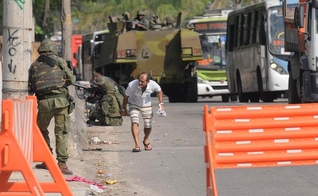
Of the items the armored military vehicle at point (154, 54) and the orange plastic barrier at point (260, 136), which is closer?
the orange plastic barrier at point (260, 136)

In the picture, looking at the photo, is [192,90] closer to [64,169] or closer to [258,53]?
[258,53]

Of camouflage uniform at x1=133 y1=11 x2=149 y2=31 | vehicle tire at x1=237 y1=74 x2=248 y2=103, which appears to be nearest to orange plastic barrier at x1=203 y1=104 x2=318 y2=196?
camouflage uniform at x1=133 y1=11 x2=149 y2=31

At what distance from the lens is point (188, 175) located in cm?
1240

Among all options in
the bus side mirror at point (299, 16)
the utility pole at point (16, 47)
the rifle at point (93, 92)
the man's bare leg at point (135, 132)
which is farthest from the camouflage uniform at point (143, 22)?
the utility pole at point (16, 47)

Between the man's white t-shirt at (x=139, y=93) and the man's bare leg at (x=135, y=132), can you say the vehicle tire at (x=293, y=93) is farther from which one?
the man's bare leg at (x=135, y=132)

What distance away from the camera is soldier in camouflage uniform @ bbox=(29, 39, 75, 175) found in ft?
37.7

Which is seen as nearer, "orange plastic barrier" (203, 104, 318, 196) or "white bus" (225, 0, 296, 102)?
"orange plastic barrier" (203, 104, 318, 196)

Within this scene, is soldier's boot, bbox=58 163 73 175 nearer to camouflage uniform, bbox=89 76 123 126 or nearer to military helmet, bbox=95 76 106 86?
camouflage uniform, bbox=89 76 123 126

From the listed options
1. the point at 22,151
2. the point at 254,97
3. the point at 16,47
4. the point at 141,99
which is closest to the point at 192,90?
the point at 254,97

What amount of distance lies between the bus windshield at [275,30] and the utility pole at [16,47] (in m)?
16.9

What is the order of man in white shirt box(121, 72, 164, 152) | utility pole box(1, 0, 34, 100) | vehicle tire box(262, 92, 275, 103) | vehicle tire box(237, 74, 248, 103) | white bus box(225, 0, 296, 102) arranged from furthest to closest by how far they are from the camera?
1. vehicle tire box(237, 74, 248, 103)
2. vehicle tire box(262, 92, 275, 103)
3. white bus box(225, 0, 296, 102)
4. man in white shirt box(121, 72, 164, 152)
5. utility pole box(1, 0, 34, 100)

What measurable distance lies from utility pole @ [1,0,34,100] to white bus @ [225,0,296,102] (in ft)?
47.2

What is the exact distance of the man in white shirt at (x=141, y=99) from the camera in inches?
613

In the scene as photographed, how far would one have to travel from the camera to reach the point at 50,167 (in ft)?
28.8
